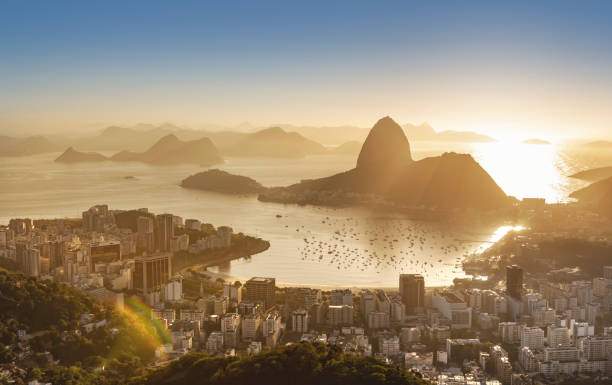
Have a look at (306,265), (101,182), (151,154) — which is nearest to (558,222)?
(306,265)

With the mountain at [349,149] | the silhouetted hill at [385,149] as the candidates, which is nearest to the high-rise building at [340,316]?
the silhouetted hill at [385,149]

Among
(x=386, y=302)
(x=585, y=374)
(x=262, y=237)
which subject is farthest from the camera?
(x=262, y=237)

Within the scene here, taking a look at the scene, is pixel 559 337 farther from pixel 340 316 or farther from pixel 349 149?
pixel 349 149

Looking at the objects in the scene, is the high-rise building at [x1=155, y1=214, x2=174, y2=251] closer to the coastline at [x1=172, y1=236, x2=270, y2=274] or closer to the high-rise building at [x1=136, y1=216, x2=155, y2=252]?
the high-rise building at [x1=136, y1=216, x2=155, y2=252]

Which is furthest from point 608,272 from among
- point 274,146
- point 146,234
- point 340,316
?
point 274,146

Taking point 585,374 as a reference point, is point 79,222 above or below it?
above

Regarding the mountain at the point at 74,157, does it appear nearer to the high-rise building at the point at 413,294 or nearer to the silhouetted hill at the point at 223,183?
the silhouetted hill at the point at 223,183

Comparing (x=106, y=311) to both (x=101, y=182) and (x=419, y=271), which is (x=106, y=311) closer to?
(x=419, y=271)

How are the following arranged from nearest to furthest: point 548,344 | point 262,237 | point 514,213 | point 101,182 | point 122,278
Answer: point 548,344 < point 122,278 < point 262,237 < point 514,213 < point 101,182
